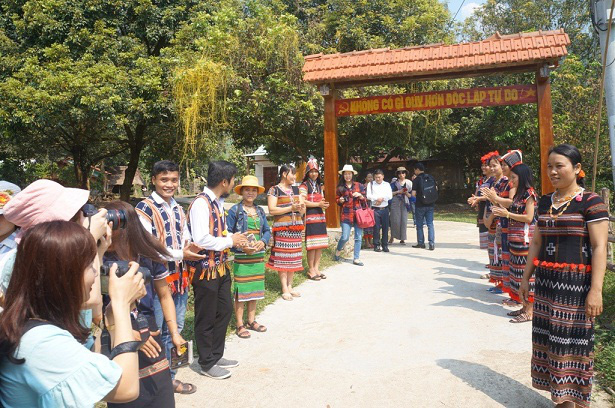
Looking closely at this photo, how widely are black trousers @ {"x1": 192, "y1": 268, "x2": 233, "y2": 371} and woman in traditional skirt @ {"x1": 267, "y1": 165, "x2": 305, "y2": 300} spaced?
6.39 feet

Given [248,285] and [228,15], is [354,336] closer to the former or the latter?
[248,285]

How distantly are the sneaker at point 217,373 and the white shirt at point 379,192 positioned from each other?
574 cm

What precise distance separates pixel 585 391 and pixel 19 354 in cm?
298

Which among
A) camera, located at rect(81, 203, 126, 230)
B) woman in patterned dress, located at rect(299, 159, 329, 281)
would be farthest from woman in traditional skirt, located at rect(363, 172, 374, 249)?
camera, located at rect(81, 203, 126, 230)

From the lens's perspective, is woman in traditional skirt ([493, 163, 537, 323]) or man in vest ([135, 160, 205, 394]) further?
woman in traditional skirt ([493, 163, 537, 323])

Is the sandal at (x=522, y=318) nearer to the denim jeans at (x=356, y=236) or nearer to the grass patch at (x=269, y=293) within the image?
the grass patch at (x=269, y=293)

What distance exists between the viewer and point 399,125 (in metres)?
13.8

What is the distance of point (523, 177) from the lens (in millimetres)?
4730

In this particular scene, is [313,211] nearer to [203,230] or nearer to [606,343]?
[203,230]

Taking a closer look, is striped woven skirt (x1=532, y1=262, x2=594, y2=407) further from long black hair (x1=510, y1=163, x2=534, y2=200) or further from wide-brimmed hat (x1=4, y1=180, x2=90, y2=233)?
wide-brimmed hat (x1=4, y1=180, x2=90, y2=233)

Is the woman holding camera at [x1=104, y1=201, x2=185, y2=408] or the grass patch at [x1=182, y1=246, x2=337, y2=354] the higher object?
the woman holding camera at [x1=104, y1=201, x2=185, y2=408]

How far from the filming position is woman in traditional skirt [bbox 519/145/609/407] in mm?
2850

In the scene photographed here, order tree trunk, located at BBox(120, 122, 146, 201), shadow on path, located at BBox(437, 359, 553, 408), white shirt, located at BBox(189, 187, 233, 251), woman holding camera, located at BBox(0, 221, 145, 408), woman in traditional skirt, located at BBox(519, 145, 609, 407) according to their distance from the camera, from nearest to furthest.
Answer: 1. woman holding camera, located at BBox(0, 221, 145, 408)
2. woman in traditional skirt, located at BBox(519, 145, 609, 407)
3. shadow on path, located at BBox(437, 359, 553, 408)
4. white shirt, located at BBox(189, 187, 233, 251)
5. tree trunk, located at BBox(120, 122, 146, 201)

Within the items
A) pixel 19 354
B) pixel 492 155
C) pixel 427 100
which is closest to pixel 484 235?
pixel 492 155
